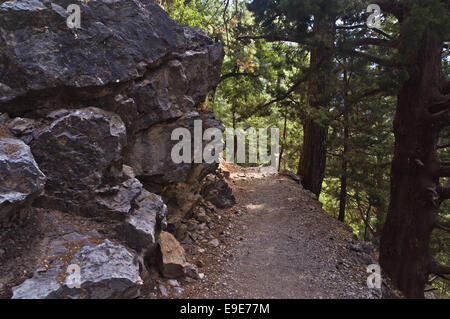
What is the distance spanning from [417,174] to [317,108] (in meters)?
3.07

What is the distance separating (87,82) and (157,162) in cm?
174

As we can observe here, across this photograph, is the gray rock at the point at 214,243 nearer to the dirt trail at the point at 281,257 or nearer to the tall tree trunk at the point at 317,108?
the dirt trail at the point at 281,257

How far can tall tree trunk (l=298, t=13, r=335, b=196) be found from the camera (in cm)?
640

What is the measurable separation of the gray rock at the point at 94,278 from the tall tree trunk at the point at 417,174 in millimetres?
5821

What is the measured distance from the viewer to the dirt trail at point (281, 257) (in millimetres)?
3982

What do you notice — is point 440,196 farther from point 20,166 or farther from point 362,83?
point 20,166

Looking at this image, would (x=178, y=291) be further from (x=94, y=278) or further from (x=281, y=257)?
(x=281, y=257)

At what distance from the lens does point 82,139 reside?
11.3ft

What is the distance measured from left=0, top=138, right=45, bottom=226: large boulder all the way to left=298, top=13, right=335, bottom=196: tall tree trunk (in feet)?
19.1

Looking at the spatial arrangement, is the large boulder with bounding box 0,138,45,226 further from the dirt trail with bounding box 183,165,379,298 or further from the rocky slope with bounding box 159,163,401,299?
the dirt trail with bounding box 183,165,379,298

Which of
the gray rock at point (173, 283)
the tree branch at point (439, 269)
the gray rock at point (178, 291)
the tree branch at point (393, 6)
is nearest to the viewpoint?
the gray rock at point (178, 291)

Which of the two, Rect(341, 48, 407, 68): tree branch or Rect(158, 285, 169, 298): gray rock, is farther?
Rect(341, 48, 407, 68): tree branch

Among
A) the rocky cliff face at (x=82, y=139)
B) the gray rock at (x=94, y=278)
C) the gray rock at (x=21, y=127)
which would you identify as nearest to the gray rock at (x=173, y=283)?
the rocky cliff face at (x=82, y=139)

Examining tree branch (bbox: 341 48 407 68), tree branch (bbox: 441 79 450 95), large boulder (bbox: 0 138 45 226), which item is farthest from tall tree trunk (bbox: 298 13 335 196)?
large boulder (bbox: 0 138 45 226)
